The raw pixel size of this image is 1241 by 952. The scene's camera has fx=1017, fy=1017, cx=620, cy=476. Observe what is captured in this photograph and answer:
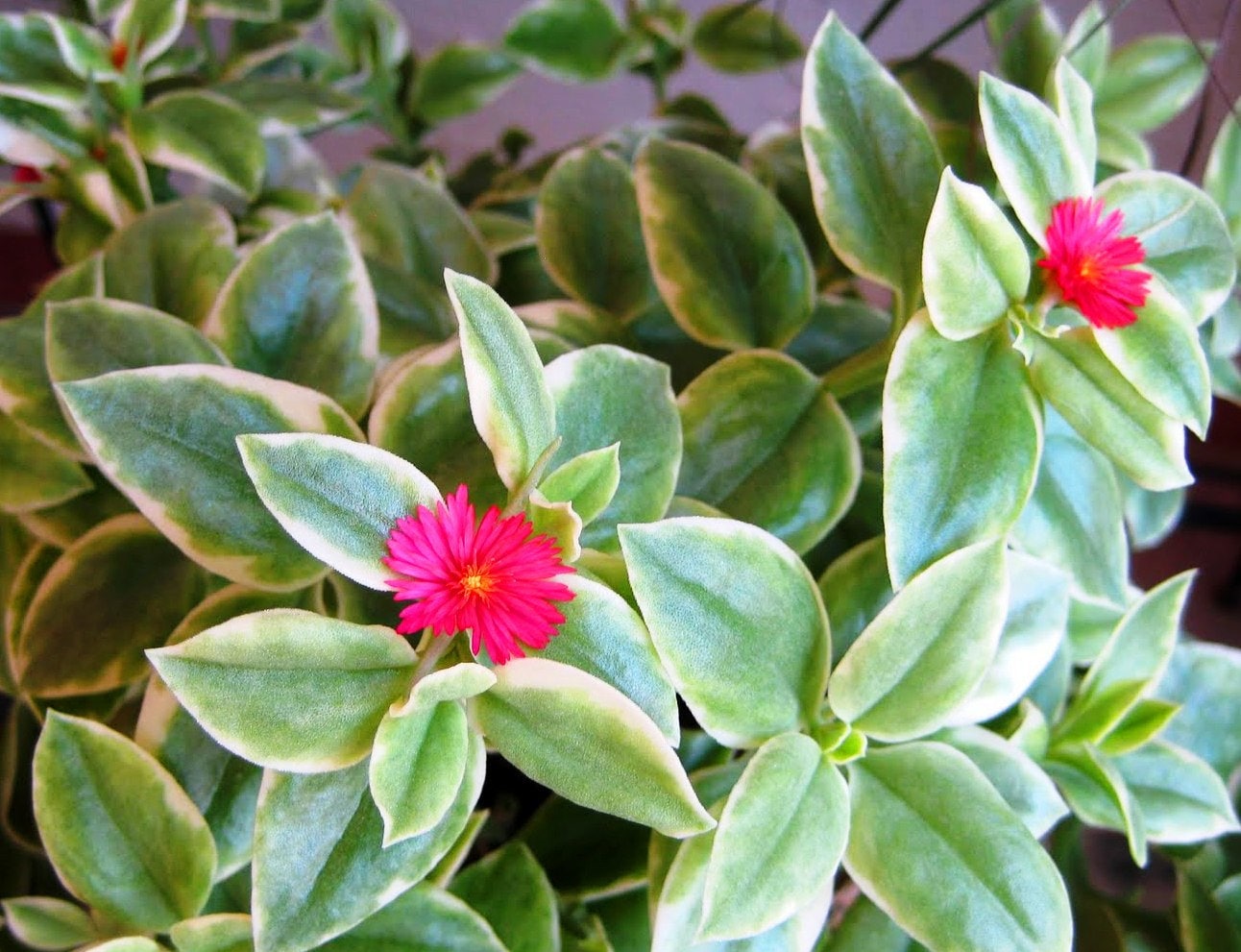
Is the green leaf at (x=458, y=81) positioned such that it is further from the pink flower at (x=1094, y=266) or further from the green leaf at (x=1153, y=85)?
the pink flower at (x=1094, y=266)

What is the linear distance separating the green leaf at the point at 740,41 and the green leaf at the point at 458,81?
167mm

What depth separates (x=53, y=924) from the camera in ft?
1.33

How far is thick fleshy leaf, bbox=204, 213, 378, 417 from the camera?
0.44m

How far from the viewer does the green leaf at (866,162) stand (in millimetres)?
425

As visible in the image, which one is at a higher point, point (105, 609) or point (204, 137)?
point (204, 137)

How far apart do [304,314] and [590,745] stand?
0.24m

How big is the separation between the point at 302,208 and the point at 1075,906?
0.61m

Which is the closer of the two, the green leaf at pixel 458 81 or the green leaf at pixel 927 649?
the green leaf at pixel 927 649

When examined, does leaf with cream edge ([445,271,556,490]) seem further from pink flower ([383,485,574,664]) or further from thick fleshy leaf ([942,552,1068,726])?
thick fleshy leaf ([942,552,1068,726])

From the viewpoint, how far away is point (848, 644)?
1.44 feet

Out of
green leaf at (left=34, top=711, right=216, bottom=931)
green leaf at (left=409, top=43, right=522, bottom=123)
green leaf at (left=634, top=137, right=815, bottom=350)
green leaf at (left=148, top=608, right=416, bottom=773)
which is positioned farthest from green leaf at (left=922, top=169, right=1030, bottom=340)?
green leaf at (left=409, top=43, right=522, bottom=123)

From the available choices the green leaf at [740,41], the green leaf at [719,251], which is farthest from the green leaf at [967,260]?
the green leaf at [740,41]

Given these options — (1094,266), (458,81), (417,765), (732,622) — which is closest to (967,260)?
(1094,266)

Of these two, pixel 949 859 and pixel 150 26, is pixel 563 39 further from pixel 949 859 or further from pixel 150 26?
pixel 949 859
